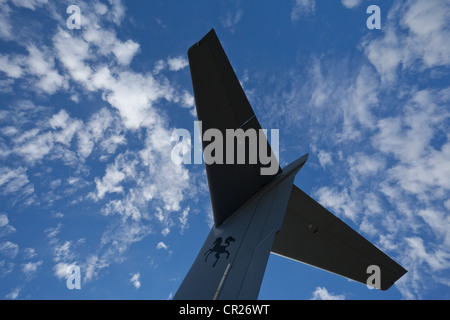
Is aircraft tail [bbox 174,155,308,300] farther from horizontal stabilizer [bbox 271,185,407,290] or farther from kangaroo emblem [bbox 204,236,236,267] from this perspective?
horizontal stabilizer [bbox 271,185,407,290]

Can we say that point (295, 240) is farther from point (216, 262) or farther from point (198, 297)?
point (198, 297)

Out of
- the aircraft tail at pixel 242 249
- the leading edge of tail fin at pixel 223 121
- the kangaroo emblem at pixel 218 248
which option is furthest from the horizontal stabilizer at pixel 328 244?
the kangaroo emblem at pixel 218 248

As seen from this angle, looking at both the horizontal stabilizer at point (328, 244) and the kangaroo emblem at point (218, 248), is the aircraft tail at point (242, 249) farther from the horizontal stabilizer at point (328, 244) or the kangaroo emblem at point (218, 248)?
the horizontal stabilizer at point (328, 244)

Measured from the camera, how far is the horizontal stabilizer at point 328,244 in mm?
5254

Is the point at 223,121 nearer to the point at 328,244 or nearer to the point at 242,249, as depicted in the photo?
the point at 242,249

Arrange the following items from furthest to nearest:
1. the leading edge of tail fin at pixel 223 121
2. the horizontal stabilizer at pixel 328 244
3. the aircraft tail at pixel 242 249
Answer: the horizontal stabilizer at pixel 328 244, the leading edge of tail fin at pixel 223 121, the aircraft tail at pixel 242 249

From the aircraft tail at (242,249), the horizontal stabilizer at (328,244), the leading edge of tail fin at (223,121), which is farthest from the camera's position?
the horizontal stabilizer at (328,244)

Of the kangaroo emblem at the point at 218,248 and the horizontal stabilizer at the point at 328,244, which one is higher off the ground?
the horizontal stabilizer at the point at 328,244

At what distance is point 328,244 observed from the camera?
5.38m

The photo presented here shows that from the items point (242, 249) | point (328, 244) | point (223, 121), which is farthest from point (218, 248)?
point (328, 244)

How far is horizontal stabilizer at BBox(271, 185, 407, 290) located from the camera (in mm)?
5254
